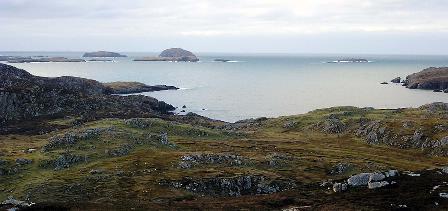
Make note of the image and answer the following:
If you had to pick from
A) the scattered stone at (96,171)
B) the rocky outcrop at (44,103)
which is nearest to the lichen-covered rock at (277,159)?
the scattered stone at (96,171)

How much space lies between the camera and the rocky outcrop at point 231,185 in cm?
7675

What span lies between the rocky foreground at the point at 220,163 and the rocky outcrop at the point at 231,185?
174 millimetres

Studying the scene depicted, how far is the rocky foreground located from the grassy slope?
0.22 meters

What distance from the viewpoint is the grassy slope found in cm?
6769

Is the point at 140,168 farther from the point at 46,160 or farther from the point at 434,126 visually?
the point at 434,126

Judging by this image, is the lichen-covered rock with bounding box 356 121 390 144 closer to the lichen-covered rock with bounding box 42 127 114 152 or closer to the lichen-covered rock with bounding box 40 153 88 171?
the lichen-covered rock with bounding box 42 127 114 152

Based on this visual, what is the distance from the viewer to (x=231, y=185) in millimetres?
78562

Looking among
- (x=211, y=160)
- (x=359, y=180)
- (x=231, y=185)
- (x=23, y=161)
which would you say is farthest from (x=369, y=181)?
(x=23, y=161)

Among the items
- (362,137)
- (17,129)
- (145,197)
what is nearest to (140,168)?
(145,197)

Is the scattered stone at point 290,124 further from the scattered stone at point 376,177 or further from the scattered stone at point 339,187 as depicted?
the scattered stone at point 339,187

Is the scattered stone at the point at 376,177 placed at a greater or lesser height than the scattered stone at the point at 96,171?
greater

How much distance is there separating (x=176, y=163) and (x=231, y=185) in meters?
14.0

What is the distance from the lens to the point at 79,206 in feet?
185

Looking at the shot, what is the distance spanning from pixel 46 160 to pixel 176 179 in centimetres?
2555
